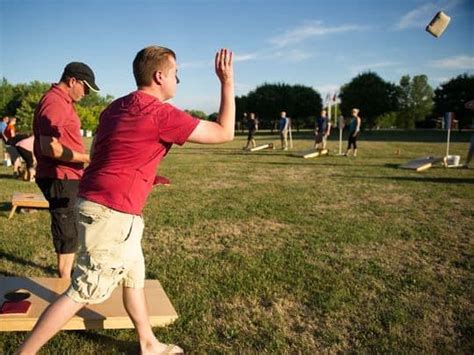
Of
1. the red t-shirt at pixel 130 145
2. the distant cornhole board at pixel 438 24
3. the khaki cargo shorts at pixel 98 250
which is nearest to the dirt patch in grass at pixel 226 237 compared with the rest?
the khaki cargo shorts at pixel 98 250

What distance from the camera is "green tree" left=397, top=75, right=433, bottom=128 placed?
100 m

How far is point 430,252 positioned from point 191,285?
332 cm

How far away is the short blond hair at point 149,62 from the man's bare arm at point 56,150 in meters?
1.47

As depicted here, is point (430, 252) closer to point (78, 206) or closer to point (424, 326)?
point (424, 326)

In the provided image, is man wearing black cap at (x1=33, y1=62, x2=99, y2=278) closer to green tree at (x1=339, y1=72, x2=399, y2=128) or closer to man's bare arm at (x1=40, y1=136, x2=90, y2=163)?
man's bare arm at (x1=40, y1=136, x2=90, y2=163)

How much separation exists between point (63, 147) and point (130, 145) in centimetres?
153

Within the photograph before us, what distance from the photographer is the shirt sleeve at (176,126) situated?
250 cm

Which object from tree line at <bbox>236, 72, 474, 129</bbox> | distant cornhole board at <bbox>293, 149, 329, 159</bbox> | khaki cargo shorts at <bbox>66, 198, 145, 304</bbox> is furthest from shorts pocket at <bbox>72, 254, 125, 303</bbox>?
tree line at <bbox>236, 72, 474, 129</bbox>

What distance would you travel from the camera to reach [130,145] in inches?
99.3

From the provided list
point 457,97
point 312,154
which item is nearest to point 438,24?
point 312,154

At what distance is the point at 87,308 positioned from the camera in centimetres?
339

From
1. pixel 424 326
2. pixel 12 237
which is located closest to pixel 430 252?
pixel 424 326

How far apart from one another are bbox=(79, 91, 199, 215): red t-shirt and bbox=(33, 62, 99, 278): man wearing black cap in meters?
1.31

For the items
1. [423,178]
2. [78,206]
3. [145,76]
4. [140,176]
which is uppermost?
[145,76]
